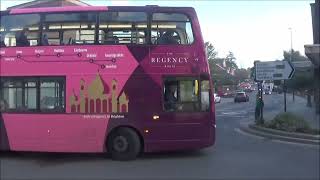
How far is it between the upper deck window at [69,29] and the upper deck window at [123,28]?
28cm

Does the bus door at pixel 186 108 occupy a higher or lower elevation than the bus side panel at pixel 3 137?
higher

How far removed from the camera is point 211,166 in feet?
40.8

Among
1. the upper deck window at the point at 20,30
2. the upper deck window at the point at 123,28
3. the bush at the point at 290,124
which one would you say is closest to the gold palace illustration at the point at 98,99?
the upper deck window at the point at 123,28

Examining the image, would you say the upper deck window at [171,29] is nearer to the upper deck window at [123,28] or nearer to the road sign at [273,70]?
the upper deck window at [123,28]

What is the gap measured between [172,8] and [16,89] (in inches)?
180

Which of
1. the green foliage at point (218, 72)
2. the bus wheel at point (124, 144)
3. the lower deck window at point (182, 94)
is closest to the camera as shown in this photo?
the bus wheel at point (124, 144)

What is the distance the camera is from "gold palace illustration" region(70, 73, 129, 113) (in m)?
13.7

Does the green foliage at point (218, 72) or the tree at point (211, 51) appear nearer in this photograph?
the green foliage at point (218, 72)

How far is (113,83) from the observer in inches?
539

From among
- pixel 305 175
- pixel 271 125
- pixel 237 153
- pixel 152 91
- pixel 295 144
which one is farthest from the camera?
pixel 271 125

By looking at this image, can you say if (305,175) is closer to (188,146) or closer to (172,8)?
(188,146)

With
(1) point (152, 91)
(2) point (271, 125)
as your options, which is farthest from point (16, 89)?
(2) point (271, 125)

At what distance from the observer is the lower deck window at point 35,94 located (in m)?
13.8

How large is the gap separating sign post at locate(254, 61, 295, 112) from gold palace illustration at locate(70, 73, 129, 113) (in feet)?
35.6
